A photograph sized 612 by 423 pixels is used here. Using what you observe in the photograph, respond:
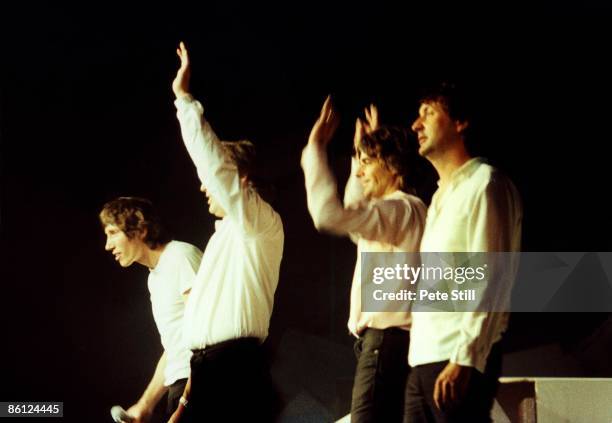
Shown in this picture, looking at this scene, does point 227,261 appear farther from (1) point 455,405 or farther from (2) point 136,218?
(1) point 455,405

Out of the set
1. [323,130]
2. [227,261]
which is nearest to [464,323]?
[323,130]

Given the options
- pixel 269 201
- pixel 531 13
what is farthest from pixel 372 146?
pixel 531 13

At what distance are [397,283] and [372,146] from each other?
0.53 m

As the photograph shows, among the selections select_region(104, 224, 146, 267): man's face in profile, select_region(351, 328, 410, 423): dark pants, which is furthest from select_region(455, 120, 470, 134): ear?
select_region(104, 224, 146, 267): man's face in profile

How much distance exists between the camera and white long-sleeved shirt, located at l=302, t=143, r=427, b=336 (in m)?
2.69

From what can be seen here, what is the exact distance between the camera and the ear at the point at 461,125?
284 centimetres

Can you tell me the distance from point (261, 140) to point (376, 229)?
1.05 metres

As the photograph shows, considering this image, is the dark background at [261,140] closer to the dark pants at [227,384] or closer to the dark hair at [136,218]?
the dark hair at [136,218]

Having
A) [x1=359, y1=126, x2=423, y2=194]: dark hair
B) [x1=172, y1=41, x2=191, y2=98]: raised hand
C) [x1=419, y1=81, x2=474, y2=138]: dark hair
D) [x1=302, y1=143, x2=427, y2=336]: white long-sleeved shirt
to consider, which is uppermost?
[x1=172, y1=41, x2=191, y2=98]: raised hand

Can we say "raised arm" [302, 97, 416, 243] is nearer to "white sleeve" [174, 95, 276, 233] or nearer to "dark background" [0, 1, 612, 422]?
"white sleeve" [174, 95, 276, 233]

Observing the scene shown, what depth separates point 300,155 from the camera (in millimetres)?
3656

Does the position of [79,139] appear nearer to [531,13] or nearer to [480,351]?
[531,13]

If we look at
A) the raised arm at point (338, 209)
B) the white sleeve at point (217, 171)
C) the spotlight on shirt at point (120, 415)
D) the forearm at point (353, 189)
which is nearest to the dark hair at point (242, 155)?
the white sleeve at point (217, 171)

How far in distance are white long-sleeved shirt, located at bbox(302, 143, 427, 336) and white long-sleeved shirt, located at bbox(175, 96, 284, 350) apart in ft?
1.40
